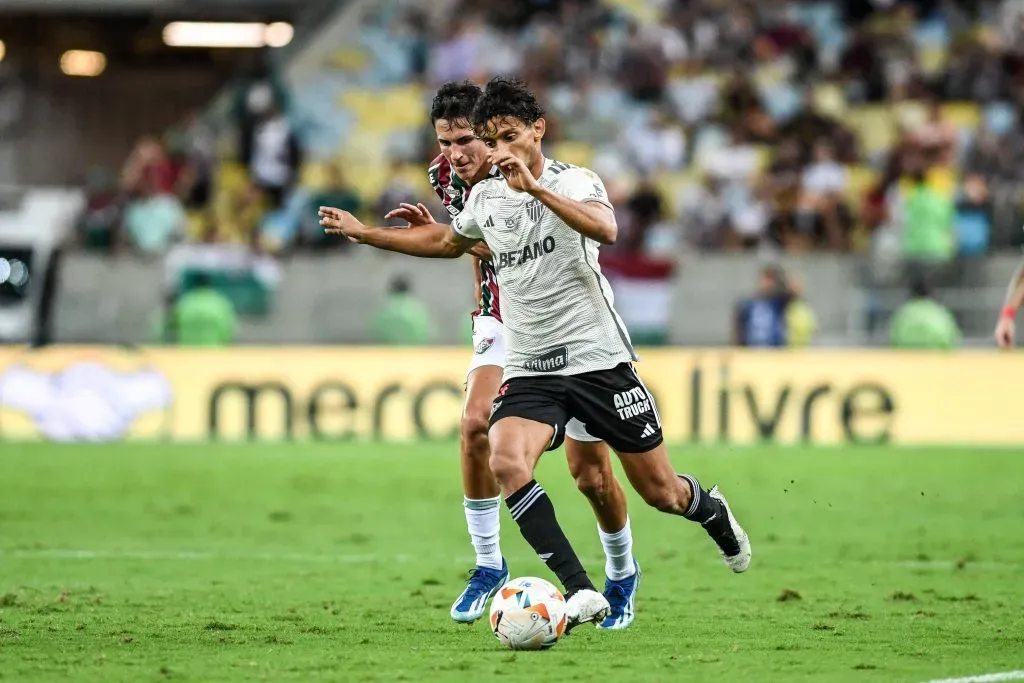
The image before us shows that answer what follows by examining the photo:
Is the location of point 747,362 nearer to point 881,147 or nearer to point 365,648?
point 881,147

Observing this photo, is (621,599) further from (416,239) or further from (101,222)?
(101,222)

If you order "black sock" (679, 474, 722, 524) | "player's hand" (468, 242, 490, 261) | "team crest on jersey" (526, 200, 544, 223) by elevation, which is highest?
"team crest on jersey" (526, 200, 544, 223)

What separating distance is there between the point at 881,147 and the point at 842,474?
9975 mm

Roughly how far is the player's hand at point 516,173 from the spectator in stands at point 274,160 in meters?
18.1

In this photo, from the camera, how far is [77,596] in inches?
344

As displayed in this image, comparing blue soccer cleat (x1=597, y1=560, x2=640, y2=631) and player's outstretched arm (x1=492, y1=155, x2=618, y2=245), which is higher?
player's outstretched arm (x1=492, y1=155, x2=618, y2=245)

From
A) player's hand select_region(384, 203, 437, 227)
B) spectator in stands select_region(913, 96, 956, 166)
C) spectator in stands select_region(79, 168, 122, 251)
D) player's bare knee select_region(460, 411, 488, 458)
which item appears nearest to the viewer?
player's hand select_region(384, 203, 437, 227)

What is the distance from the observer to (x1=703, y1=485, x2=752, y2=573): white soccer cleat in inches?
316

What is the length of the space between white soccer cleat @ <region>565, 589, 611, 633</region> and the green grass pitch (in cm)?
16

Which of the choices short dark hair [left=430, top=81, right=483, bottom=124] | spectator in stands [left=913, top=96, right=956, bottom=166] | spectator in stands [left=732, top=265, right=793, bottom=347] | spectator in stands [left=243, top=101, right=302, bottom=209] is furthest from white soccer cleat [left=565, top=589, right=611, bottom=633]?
spectator in stands [left=243, top=101, right=302, bottom=209]

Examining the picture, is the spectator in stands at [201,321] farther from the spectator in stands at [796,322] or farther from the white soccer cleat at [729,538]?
the white soccer cleat at [729,538]

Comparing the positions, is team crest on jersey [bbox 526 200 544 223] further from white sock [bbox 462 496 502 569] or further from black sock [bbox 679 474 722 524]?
white sock [bbox 462 496 502 569]

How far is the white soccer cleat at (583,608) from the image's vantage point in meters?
6.93

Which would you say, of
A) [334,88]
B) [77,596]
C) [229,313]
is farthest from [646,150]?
[77,596]
